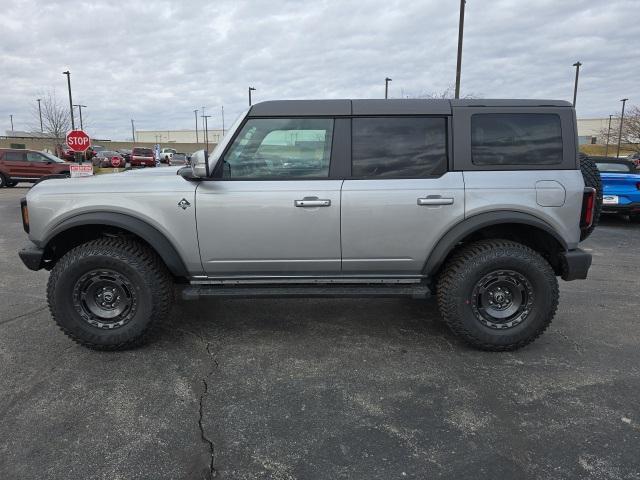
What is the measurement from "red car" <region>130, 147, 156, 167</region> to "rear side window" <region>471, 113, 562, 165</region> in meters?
35.0

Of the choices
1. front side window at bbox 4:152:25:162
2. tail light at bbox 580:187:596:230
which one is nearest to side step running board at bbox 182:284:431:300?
tail light at bbox 580:187:596:230

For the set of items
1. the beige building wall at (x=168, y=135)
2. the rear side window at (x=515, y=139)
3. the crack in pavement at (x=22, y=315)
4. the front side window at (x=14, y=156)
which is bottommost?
the crack in pavement at (x=22, y=315)

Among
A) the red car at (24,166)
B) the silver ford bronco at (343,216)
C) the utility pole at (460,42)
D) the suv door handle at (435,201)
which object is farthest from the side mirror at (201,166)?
the red car at (24,166)

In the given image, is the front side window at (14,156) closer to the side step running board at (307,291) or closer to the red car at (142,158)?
the red car at (142,158)

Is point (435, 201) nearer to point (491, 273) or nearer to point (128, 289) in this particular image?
point (491, 273)

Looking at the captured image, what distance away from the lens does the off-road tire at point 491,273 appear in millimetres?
3562

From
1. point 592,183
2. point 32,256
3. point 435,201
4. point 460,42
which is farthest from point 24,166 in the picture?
point 592,183

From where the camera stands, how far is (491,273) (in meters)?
3.60

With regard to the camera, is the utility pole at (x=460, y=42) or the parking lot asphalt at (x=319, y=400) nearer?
the parking lot asphalt at (x=319, y=400)

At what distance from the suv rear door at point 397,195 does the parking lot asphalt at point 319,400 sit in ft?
2.54

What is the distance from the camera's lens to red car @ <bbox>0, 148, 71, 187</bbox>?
1980 cm

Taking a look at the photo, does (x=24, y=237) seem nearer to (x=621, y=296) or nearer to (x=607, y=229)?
(x=621, y=296)

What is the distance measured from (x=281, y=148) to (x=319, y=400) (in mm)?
1899

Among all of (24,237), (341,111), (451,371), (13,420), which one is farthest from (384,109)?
(24,237)
